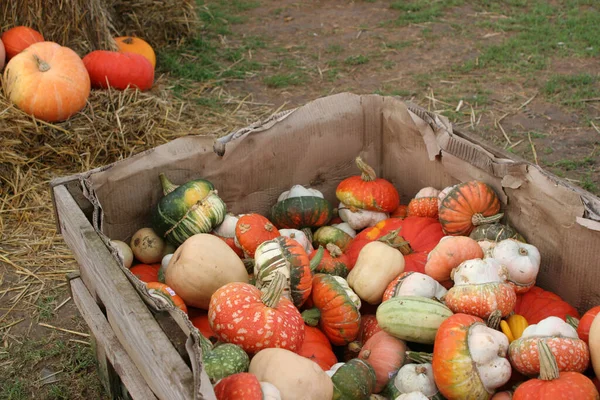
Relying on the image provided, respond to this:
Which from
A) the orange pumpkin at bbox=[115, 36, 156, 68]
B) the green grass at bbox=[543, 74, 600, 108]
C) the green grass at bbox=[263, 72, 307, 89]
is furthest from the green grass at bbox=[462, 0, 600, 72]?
the orange pumpkin at bbox=[115, 36, 156, 68]

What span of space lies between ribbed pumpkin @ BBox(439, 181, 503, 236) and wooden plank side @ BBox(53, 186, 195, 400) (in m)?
1.34

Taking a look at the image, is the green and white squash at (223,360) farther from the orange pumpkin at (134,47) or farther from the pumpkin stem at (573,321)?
the orange pumpkin at (134,47)

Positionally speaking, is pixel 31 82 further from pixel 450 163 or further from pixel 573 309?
pixel 573 309

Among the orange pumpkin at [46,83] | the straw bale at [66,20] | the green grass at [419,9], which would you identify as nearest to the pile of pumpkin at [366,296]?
the orange pumpkin at [46,83]

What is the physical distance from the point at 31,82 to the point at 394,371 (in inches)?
119

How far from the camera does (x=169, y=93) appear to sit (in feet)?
17.5

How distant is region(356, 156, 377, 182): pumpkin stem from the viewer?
3.07 m

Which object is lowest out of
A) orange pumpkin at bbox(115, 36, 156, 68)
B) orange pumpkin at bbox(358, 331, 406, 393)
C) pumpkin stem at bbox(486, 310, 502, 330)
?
orange pumpkin at bbox(115, 36, 156, 68)

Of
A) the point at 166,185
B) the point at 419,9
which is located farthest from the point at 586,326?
the point at 419,9

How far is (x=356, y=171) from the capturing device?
335 cm

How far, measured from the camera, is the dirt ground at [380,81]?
10.5 feet

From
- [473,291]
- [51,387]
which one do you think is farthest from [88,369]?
[473,291]

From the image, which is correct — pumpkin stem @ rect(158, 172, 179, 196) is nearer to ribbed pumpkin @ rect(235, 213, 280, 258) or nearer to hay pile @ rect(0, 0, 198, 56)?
ribbed pumpkin @ rect(235, 213, 280, 258)

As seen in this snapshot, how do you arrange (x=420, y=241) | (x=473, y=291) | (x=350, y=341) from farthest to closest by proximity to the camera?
(x=420, y=241) < (x=350, y=341) < (x=473, y=291)
